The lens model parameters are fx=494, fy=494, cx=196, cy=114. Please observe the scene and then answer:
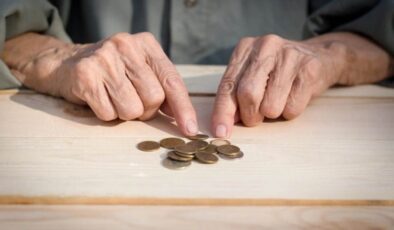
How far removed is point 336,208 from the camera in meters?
0.75

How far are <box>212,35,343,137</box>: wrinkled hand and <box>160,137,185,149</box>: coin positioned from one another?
0.08 m

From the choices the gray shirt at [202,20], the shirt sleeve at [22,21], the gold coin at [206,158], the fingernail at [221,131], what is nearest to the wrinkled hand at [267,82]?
the fingernail at [221,131]

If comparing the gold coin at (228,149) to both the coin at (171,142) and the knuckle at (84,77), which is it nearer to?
the coin at (171,142)

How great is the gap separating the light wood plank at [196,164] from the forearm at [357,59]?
20cm

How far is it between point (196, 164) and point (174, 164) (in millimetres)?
39

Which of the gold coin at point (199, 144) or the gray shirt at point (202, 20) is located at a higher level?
the gray shirt at point (202, 20)

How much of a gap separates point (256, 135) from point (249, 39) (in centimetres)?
29

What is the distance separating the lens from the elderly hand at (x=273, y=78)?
40.5 inches

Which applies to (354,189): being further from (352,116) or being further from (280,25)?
(280,25)

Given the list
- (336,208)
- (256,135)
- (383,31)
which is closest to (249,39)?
(256,135)

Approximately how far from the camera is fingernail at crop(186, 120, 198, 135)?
987 mm

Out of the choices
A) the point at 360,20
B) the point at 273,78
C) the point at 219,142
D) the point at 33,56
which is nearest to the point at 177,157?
the point at 219,142

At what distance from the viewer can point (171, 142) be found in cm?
94

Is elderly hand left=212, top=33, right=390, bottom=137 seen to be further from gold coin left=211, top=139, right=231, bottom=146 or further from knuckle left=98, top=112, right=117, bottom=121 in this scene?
knuckle left=98, top=112, right=117, bottom=121
